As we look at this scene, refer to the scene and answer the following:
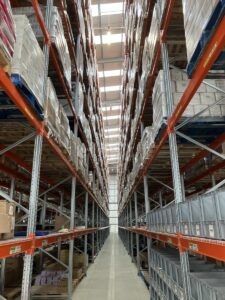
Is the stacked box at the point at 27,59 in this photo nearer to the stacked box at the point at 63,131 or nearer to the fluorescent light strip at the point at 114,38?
the stacked box at the point at 63,131

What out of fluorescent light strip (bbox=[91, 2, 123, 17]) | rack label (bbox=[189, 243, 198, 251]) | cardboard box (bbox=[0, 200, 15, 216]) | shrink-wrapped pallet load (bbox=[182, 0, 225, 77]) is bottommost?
rack label (bbox=[189, 243, 198, 251])

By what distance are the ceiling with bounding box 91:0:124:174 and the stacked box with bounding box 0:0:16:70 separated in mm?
12497

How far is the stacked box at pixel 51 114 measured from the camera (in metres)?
3.64

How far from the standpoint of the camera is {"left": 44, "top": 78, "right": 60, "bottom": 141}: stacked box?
11.9ft

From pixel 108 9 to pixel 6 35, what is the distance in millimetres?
13333

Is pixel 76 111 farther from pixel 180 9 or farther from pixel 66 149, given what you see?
pixel 180 9

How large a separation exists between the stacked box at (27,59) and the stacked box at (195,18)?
5.76 ft

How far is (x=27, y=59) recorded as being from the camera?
9.30 feet

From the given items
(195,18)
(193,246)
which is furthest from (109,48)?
(193,246)

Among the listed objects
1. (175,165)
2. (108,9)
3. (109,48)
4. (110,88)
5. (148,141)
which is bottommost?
(175,165)

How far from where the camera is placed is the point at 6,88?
2.39 m

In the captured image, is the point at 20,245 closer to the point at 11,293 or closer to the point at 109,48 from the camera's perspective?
the point at 11,293

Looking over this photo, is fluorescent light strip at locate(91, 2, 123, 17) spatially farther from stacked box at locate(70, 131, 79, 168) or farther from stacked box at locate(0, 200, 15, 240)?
stacked box at locate(0, 200, 15, 240)

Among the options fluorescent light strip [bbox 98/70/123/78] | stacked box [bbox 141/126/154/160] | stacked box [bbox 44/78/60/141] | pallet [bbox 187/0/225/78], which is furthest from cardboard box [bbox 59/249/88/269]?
fluorescent light strip [bbox 98/70/123/78]
